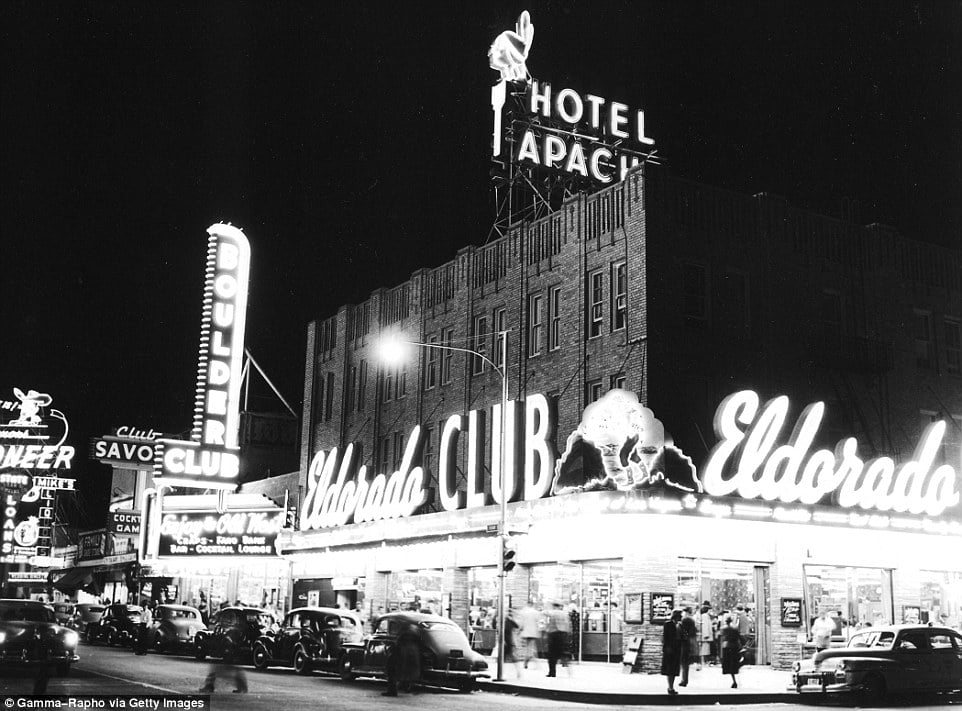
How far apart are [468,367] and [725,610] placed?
512 inches

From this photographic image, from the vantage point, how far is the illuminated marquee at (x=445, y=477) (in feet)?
108

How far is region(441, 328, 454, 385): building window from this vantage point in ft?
133

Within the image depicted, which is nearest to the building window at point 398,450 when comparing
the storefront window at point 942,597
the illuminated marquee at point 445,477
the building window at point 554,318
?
the illuminated marquee at point 445,477

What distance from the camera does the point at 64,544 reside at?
101 m

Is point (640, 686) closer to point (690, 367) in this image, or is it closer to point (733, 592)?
point (733, 592)

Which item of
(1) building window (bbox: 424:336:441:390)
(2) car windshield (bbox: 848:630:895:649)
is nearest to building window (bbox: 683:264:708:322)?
(2) car windshield (bbox: 848:630:895:649)

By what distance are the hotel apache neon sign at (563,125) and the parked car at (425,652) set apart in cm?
1847

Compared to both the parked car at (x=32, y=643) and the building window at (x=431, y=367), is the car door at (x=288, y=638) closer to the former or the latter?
the parked car at (x=32, y=643)

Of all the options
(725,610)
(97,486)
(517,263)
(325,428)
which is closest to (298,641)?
(725,610)

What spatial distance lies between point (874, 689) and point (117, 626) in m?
27.3

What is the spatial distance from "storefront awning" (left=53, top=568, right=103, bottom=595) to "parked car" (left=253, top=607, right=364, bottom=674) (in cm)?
5010

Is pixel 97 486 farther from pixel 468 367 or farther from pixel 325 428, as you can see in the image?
pixel 468 367

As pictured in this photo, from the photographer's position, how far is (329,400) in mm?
48875

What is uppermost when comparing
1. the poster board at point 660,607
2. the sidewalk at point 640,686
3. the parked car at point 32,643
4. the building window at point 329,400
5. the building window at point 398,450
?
the building window at point 329,400
